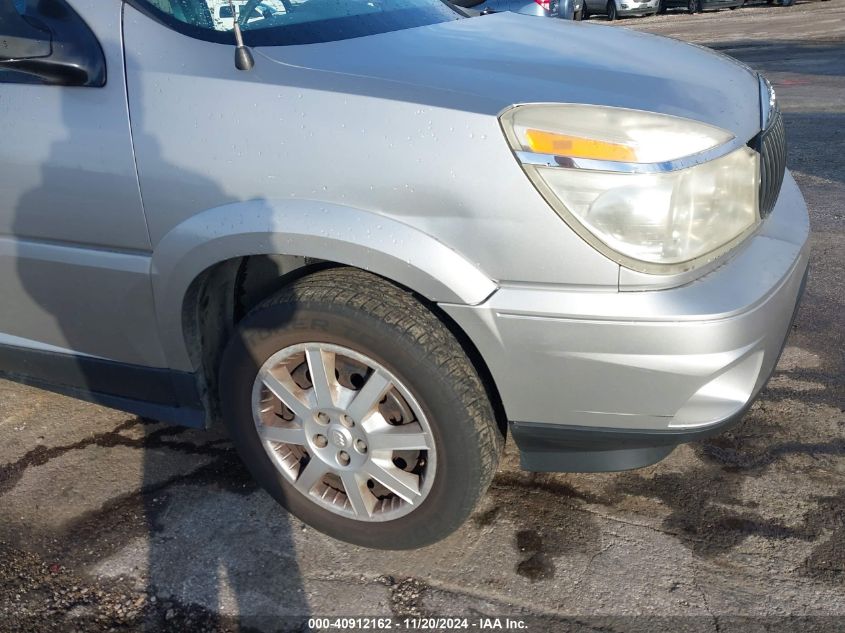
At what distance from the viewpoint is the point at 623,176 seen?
77.2 inches

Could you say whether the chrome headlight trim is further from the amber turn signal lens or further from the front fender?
the front fender

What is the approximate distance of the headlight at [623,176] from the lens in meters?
1.96

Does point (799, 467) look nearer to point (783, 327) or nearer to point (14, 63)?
point (783, 327)

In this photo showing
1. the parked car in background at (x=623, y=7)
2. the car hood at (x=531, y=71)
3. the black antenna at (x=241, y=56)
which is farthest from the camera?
the parked car in background at (x=623, y=7)

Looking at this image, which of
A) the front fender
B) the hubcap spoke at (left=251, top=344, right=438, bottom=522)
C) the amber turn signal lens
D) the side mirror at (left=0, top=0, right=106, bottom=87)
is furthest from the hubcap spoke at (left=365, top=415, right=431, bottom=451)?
the side mirror at (left=0, top=0, right=106, bottom=87)

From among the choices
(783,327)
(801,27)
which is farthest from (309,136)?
(801,27)

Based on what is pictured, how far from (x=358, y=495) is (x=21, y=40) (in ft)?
5.31

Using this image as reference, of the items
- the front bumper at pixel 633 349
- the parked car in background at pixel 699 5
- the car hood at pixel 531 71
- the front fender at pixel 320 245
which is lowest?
the parked car in background at pixel 699 5

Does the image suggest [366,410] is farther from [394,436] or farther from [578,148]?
[578,148]

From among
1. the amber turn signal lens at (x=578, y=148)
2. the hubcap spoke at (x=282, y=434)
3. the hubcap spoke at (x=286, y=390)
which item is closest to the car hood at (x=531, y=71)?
the amber turn signal lens at (x=578, y=148)

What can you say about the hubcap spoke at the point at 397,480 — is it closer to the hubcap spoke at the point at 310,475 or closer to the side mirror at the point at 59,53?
the hubcap spoke at the point at 310,475

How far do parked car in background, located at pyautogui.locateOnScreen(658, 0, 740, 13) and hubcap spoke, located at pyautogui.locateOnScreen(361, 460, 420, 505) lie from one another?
20742mm

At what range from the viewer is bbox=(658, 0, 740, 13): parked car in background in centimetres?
2031

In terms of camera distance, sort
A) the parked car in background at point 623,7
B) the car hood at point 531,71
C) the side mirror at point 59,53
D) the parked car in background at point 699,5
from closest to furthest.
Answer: the car hood at point 531,71, the side mirror at point 59,53, the parked car in background at point 623,7, the parked car in background at point 699,5
